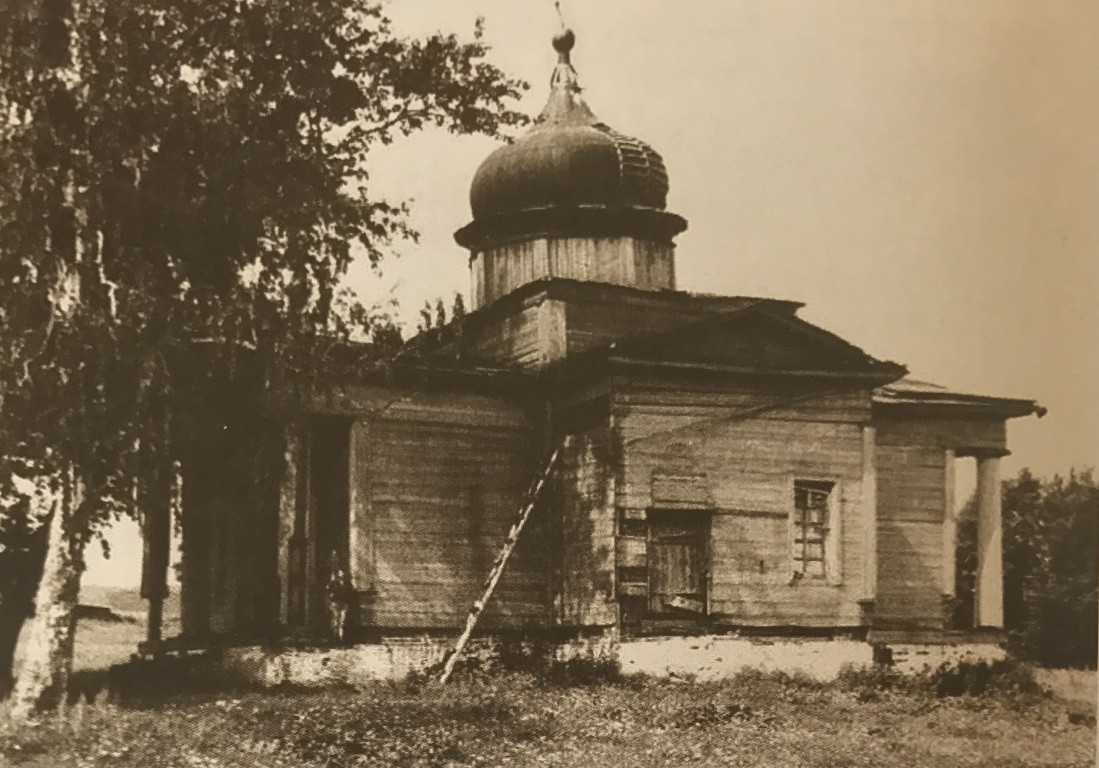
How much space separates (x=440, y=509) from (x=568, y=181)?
7.43 ft

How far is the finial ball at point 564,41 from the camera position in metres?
6.72

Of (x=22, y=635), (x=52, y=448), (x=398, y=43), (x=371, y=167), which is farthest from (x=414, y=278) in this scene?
(x=22, y=635)

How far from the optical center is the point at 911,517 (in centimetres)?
820

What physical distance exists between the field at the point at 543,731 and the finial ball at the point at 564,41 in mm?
2756

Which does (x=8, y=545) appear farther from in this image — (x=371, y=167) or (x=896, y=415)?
(x=896, y=415)

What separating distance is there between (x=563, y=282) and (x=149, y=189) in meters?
2.92

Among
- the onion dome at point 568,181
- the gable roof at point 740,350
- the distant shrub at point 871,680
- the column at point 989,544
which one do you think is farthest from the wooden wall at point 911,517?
the onion dome at point 568,181

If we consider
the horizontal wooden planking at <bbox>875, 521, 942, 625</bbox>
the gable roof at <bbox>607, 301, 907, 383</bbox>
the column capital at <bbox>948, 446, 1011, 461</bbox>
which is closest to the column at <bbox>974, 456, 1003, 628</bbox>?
the column capital at <bbox>948, 446, 1011, 461</bbox>

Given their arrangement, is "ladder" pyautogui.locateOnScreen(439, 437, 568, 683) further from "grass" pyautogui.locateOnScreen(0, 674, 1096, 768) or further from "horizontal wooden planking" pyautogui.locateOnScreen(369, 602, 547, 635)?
"grass" pyautogui.locateOnScreen(0, 674, 1096, 768)

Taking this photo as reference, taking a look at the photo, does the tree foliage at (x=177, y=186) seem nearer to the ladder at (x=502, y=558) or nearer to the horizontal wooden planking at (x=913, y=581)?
the ladder at (x=502, y=558)

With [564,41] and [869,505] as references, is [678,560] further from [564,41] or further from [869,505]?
[564,41]

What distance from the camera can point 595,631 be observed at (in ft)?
25.9

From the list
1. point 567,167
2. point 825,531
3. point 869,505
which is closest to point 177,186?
point 567,167

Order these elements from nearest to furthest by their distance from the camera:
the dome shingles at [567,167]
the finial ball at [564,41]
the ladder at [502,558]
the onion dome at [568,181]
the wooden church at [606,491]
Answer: the finial ball at [564,41]
the dome shingles at [567,167]
the onion dome at [568,181]
the ladder at [502,558]
the wooden church at [606,491]
